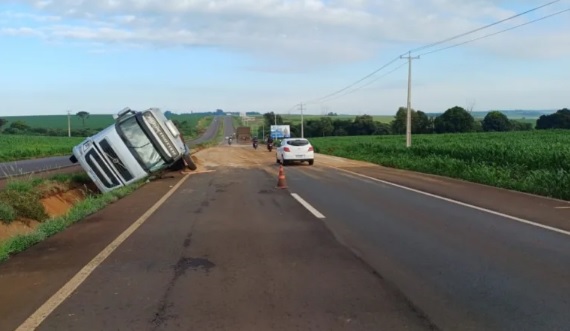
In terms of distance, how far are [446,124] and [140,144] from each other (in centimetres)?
8756

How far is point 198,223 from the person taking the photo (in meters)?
10.1

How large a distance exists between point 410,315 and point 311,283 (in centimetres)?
133

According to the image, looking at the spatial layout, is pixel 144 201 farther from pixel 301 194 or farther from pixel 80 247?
pixel 80 247

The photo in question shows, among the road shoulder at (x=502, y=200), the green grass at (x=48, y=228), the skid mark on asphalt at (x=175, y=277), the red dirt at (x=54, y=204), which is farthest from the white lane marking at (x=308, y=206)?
the red dirt at (x=54, y=204)

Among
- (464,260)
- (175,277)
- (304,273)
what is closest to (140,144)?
(175,277)

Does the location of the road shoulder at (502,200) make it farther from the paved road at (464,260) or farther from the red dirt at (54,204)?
the red dirt at (54,204)

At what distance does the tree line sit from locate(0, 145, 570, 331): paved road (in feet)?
296

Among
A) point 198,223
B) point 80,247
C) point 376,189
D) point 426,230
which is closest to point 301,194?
point 376,189

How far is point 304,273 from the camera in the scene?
6.26m

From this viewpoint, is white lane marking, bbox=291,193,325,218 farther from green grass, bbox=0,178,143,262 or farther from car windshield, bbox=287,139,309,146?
car windshield, bbox=287,139,309,146

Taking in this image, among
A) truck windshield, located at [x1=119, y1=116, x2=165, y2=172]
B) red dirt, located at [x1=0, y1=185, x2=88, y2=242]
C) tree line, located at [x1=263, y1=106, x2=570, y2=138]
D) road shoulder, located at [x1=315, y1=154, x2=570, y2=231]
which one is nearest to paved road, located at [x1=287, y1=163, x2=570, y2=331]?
road shoulder, located at [x1=315, y1=154, x2=570, y2=231]

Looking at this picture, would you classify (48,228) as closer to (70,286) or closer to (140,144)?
(70,286)

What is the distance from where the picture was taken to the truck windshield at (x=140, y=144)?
18.7 meters

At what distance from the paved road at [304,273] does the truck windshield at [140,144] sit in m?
7.62
